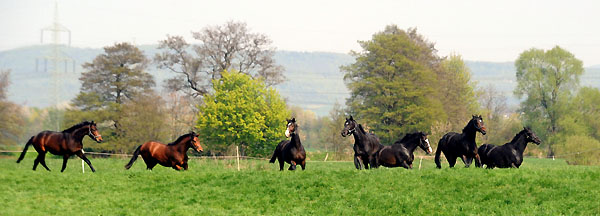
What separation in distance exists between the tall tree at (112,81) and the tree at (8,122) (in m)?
6.19

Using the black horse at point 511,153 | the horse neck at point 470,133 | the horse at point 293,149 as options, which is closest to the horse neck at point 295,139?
the horse at point 293,149

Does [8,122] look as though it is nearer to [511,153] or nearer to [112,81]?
[112,81]

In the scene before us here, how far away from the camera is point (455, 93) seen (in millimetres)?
72812

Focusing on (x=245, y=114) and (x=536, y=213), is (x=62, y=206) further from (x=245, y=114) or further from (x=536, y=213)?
(x=245, y=114)

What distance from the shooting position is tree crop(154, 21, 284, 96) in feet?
229

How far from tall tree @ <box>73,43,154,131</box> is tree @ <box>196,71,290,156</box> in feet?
30.6

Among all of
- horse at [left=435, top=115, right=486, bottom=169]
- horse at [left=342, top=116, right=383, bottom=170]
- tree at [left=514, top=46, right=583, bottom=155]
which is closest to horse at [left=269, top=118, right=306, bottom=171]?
horse at [left=342, top=116, right=383, bottom=170]

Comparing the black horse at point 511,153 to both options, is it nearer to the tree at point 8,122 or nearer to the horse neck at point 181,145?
the horse neck at point 181,145

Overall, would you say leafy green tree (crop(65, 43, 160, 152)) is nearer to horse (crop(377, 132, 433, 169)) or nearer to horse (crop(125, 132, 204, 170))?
horse (crop(125, 132, 204, 170))

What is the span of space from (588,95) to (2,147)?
63.3m

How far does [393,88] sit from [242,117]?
55.6 feet

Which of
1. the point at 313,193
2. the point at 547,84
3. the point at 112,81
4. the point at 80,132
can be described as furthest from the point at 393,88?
the point at 313,193

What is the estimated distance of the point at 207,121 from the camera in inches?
2213

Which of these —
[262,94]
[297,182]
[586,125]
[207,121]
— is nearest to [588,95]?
[586,125]
